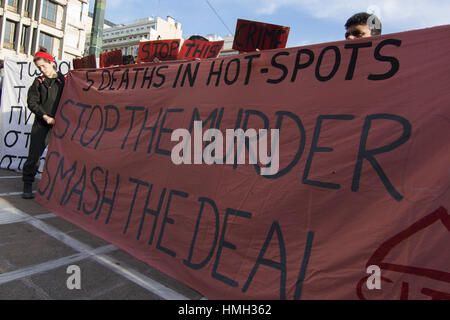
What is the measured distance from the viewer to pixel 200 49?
290 cm

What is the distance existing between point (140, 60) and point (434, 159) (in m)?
3.02

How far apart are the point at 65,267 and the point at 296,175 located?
66.6 inches

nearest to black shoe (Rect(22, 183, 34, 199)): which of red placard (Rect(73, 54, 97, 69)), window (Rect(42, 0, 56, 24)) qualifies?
red placard (Rect(73, 54, 97, 69))

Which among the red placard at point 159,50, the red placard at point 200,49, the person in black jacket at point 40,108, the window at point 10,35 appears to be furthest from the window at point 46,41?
the red placard at point 200,49

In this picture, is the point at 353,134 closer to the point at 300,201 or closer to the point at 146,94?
the point at 300,201

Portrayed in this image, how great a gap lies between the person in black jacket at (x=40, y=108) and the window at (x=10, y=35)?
29392 mm

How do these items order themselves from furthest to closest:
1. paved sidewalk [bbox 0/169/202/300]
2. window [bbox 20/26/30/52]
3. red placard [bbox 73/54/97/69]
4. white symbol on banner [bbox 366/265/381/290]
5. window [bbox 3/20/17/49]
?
1. window [bbox 20/26/30/52]
2. window [bbox 3/20/17/49]
3. red placard [bbox 73/54/97/69]
4. paved sidewalk [bbox 0/169/202/300]
5. white symbol on banner [bbox 366/265/381/290]

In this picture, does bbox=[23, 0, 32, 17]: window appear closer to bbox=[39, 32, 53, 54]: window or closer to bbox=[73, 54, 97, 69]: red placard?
bbox=[39, 32, 53, 54]: window

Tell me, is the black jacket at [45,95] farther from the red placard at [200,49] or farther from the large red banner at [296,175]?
the red placard at [200,49]

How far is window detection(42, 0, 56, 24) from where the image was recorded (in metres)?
28.8

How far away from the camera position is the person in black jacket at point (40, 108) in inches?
139

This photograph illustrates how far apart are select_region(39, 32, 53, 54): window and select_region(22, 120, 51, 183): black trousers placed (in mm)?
30313

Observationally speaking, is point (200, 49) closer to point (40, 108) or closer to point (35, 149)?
point (40, 108)

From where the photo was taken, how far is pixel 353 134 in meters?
1.73
